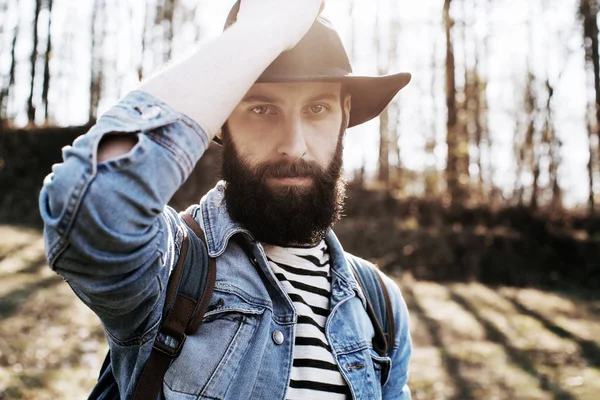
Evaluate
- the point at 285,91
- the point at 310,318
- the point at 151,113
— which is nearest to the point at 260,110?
the point at 285,91

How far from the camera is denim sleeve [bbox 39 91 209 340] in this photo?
1.02 m

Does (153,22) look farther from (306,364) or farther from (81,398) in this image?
(306,364)

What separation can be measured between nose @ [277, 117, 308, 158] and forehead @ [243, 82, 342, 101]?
0.09 m

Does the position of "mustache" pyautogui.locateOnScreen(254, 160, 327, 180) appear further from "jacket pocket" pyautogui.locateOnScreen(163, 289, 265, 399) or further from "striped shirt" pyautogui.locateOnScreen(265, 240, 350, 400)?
"jacket pocket" pyautogui.locateOnScreen(163, 289, 265, 399)

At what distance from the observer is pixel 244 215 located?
181 centimetres

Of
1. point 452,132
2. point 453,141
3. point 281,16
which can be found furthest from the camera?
point 452,132

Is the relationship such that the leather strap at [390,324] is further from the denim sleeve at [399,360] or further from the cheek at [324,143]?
the cheek at [324,143]

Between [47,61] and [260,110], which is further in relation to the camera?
[47,61]

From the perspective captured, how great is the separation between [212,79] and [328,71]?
2.33 ft

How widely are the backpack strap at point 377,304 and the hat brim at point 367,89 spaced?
2.17 ft

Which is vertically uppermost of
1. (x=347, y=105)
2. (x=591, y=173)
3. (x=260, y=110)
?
(x=591, y=173)

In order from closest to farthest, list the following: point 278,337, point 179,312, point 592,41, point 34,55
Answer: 1. point 179,312
2. point 278,337
3. point 592,41
4. point 34,55

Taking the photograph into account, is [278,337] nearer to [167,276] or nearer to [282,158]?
[167,276]

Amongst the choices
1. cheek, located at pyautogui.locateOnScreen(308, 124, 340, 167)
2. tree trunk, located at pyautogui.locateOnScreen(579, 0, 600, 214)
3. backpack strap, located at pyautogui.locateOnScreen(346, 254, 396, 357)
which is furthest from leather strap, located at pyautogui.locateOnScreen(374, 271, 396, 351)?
tree trunk, located at pyautogui.locateOnScreen(579, 0, 600, 214)
